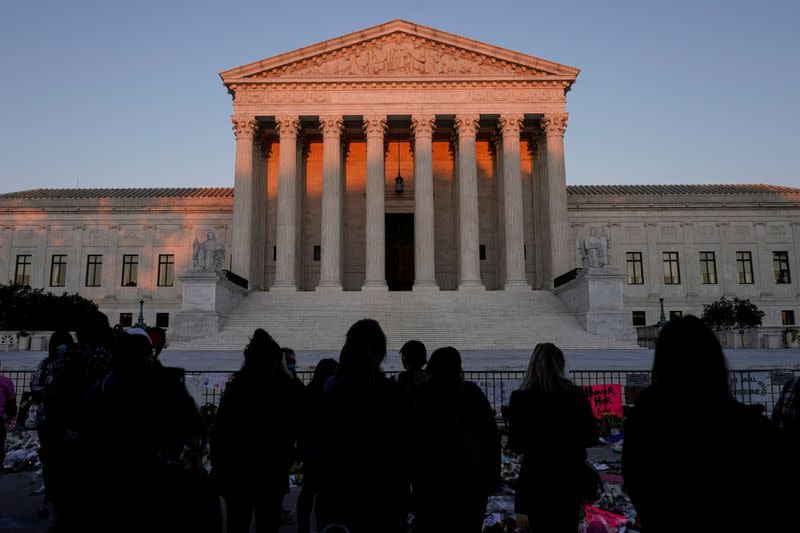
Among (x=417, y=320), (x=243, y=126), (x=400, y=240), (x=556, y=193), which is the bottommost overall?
(x=417, y=320)

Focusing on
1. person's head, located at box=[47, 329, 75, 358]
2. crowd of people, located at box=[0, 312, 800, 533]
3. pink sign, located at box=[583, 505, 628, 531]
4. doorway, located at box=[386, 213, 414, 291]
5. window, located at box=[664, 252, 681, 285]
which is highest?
doorway, located at box=[386, 213, 414, 291]

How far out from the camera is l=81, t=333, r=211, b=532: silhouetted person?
3518mm

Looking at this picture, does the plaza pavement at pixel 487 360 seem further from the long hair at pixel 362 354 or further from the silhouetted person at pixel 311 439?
the long hair at pixel 362 354

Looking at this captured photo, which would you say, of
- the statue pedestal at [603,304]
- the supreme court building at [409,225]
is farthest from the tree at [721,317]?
the statue pedestal at [603,304]

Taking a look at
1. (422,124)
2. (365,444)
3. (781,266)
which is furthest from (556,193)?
(365,444)

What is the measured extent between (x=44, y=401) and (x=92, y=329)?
3.45 feet

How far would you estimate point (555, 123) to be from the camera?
1447 inches

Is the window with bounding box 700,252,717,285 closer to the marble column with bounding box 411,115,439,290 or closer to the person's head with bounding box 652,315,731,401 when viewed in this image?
the marble column with bounding box 411,115,439,290

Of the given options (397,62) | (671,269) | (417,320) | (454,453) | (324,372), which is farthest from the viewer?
(671,269)

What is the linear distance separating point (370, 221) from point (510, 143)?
9519mm

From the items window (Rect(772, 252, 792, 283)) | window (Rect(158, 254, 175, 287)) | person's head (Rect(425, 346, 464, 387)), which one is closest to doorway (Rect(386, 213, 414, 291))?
A: window (Rect(158, 254, 175, 287))

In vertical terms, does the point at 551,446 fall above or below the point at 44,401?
below

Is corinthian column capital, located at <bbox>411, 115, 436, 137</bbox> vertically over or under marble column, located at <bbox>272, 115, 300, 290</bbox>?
over

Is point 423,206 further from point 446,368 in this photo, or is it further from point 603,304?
point 446,368
